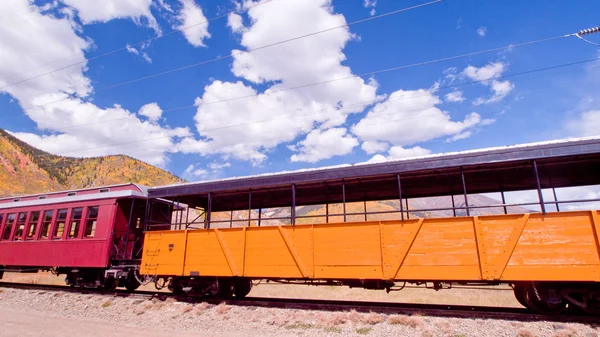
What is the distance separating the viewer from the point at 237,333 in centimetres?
769

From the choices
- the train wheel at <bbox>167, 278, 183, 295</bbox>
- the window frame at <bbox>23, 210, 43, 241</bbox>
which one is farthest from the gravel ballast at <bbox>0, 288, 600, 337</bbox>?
the window frame at <bbox>23, 210, 43, 241</bbox>

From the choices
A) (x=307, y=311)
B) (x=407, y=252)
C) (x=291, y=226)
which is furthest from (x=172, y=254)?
(x=407, y=252)

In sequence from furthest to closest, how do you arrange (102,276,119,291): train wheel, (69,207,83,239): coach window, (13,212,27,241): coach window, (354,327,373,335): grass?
(13,212,27,241): coach window < (69,207,83,239): coach window < (102,276,119,291): train wheel < (354,327,373,335): grass

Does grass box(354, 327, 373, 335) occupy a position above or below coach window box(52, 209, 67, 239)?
below

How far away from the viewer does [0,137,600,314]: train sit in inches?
304

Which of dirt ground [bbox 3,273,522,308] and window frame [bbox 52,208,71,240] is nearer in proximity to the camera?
window frame [bbox 52,208,71,240]

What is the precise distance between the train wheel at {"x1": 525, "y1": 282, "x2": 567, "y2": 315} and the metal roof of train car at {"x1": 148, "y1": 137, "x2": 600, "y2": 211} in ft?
10.2

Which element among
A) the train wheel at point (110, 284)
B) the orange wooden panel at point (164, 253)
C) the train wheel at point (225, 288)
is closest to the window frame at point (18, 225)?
the train wheel at point (110, 284)

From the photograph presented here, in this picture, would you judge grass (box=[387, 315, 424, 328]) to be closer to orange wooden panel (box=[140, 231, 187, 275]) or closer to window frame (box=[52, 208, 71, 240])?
orange wooden panel (box=[140, 231, 187, 275])

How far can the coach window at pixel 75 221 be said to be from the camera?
1370cm

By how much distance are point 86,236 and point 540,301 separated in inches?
605

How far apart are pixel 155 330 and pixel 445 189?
978cm

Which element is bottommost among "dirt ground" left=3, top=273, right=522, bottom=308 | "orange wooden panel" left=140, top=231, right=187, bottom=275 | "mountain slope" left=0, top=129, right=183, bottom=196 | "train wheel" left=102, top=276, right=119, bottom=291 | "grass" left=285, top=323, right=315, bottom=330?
"dirt ground" left=3, top=273, right=522, bottom=308

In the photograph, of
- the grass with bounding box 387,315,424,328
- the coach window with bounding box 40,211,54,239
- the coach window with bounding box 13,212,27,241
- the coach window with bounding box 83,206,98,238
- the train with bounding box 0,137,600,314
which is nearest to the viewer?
the grass with bounding box 387,315,424,328
